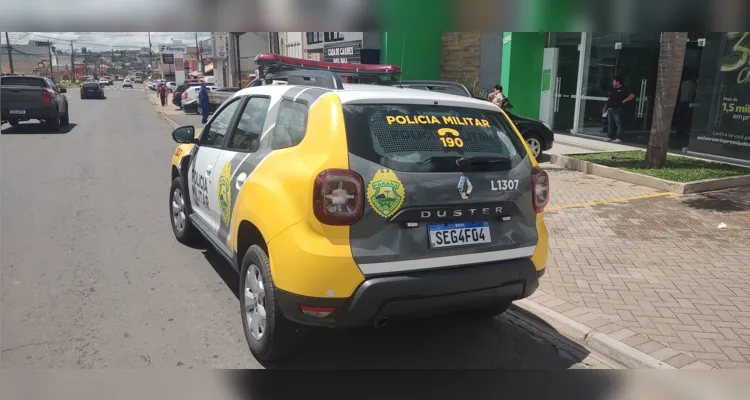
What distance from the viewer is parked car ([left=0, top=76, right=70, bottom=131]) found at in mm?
16062

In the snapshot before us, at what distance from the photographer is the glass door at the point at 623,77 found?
1448cm

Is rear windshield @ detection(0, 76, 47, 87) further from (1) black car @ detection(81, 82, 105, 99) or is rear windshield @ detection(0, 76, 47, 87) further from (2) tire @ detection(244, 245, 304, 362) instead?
(1) black car @ detection(81, 82, 105, 99)

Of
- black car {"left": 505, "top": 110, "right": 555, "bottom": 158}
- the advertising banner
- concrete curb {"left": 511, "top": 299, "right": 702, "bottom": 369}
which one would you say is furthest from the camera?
black car {"left": 505, "top": 110, "right": 555, "bottom": 158}

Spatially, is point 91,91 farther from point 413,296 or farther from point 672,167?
point 413,296

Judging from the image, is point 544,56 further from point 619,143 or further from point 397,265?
point 397,265

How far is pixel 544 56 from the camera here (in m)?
17.0

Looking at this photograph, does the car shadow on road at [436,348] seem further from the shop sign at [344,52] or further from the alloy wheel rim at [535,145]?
the shop sign at [344,52]

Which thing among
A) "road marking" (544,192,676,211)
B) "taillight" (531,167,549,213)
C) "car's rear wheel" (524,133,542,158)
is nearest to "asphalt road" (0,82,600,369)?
"taillight" (531,167,549,213)

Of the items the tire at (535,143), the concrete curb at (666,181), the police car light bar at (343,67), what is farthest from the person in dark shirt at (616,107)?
the police car light bar at (343,67)

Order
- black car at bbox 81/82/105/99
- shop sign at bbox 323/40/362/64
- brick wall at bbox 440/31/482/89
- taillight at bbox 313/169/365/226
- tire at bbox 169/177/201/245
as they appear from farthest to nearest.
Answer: black car at bbox 81/82/105/99 → shop sign at bbox 323/40/362/64 → brick wall at bbox 440/31/482/89 → tire at bbox 169/177/201/245 → taillight at bbox 313/169/365/226

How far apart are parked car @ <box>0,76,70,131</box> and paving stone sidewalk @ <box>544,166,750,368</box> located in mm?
15442

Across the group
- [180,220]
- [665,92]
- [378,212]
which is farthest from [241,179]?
[665,92]

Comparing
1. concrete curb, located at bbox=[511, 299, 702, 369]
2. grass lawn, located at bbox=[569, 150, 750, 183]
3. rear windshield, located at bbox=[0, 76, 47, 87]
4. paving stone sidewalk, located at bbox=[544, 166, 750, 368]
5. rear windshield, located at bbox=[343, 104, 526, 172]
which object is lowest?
concrete curb, located at bbox=[511, 299, 702, 369]

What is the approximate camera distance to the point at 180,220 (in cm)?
596
